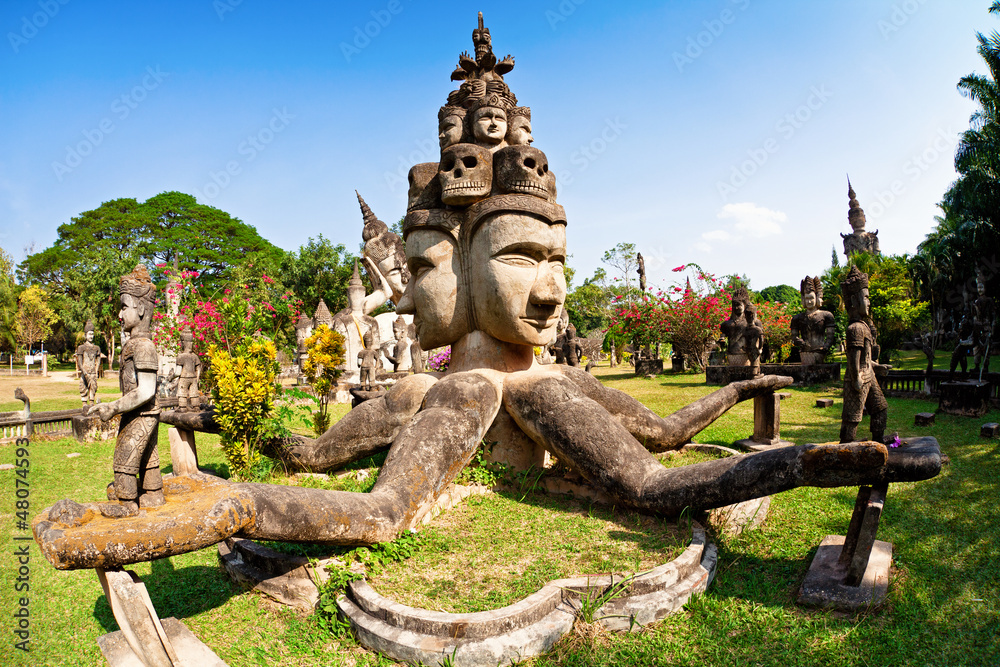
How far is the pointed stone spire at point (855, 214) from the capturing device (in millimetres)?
40656

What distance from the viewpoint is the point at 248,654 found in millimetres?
3023

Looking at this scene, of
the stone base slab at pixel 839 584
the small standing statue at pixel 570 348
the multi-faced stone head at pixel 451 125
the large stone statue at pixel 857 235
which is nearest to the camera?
the stone base slab at pixel 839 584

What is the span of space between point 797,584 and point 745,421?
6.47 metres

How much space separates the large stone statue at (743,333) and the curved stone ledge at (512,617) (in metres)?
11.4

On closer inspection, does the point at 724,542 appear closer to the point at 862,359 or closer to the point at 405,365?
the point at 862,359

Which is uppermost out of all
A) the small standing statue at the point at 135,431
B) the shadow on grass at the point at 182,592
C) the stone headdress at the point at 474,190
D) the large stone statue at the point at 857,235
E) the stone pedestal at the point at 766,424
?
the large stone statue at the point at 857,235

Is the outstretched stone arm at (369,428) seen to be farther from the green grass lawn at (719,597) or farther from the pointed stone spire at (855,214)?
the pointed stone spire at (855,214)

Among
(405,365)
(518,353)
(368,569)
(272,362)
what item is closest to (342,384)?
(405,365)

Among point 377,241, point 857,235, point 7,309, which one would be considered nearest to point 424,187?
point 377,241

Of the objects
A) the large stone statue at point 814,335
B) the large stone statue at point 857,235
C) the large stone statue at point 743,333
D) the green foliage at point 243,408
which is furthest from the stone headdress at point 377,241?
the large stone statue at point 857,235

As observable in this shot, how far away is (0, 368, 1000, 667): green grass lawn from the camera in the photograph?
2898mm

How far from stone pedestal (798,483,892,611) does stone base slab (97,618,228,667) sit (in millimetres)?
3274

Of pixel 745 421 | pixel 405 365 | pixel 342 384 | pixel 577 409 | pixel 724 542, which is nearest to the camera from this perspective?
pixel 724 542

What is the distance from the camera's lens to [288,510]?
9.90 ft
